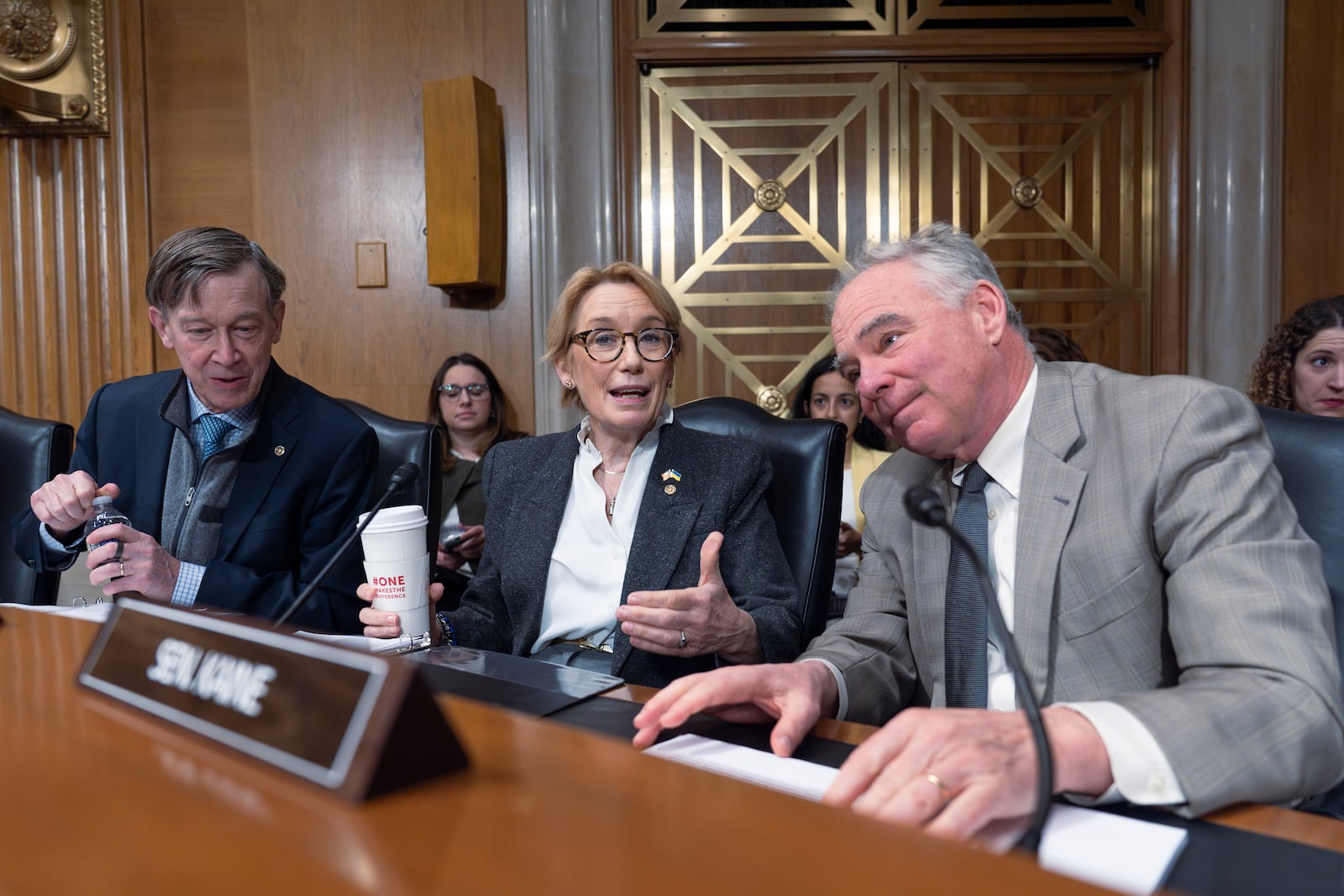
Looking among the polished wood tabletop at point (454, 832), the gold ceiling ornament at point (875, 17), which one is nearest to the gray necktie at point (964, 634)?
the polished wood tabletop at point (454, 832)

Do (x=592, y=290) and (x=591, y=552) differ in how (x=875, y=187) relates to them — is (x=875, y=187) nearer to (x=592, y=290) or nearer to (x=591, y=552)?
(x=592, y=290)

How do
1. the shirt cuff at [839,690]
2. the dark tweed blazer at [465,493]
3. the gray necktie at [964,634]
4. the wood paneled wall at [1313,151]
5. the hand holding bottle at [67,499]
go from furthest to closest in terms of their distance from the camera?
the wood paneled wall at [1313,151] → the dark tweed blazer at [465,493] → the hand holding bottle at [67,499] → the gray necktie at [964,634] → the shirt cuff at [839,690]

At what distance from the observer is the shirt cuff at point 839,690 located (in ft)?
3.59

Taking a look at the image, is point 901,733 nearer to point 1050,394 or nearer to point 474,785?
point 474,785

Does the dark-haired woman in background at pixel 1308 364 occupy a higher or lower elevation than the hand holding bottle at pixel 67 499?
higher

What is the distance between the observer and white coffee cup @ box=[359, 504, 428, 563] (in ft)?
3.76

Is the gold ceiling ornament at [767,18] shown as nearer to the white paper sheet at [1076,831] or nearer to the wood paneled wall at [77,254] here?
the wood paneled wall at [77,254]

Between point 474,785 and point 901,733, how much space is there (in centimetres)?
35

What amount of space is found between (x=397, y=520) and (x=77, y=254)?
13.0 feet

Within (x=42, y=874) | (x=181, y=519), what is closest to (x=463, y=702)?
(x=42, y=874)

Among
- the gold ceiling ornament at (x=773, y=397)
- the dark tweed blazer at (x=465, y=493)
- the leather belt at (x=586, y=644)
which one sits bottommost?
the leather belt at (x=586, y=644)

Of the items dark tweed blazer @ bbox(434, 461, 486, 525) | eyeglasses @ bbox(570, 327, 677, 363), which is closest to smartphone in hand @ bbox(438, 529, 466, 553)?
dark tweed blazer @ bbox(434, 461, 486, 525)

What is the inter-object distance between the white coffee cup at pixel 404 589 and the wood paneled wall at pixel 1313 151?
13.6 ft

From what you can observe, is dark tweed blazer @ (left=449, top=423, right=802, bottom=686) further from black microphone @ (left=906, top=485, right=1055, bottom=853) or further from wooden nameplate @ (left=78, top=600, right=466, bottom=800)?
wooden nameplate @ (left=78, top=600, right=466, bottom=800)
